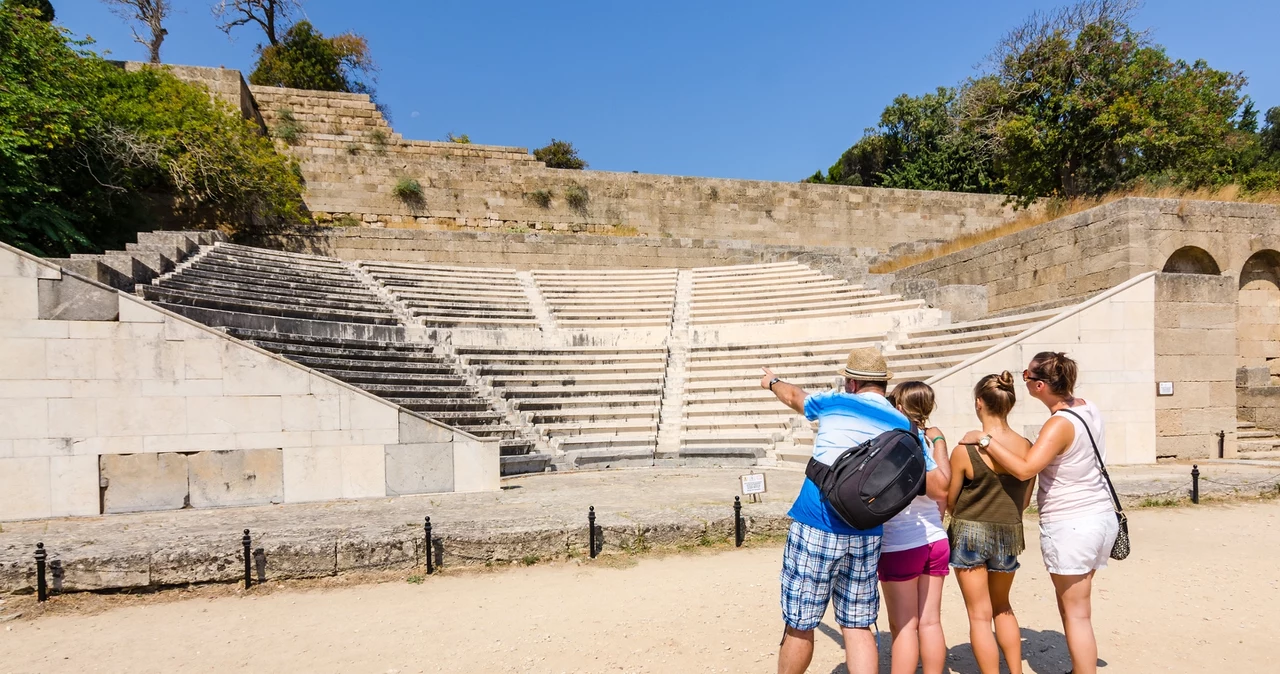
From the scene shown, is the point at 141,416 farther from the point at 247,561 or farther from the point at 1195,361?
the point at 1195,361

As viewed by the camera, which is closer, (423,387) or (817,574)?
(817,574)

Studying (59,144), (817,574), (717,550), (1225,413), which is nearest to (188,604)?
(717,550)

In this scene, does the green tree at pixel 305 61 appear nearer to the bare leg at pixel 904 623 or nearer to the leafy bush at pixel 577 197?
the leafy bush at pixel 577 197

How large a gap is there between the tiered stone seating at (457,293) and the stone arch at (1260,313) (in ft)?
42.8

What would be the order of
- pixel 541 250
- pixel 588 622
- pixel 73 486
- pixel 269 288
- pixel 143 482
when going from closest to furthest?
pixel 588 622 → pixel 73 486 → pixel 143 482 → pixel 269 288 → pixel 541 250

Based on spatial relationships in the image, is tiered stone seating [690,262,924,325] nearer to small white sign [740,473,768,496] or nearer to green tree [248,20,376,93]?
small white sign [740,473,768,496]

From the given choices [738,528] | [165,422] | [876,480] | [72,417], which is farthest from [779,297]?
[876,480]

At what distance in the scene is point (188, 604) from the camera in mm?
4516

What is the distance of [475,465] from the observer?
7.65m

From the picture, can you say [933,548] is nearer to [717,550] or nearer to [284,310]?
[717,550]

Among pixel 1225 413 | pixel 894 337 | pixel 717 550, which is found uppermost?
pixel 894 337

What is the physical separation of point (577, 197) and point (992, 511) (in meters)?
19.6

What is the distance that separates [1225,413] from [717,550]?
8.37 meters

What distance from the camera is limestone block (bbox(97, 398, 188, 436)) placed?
6836mm
